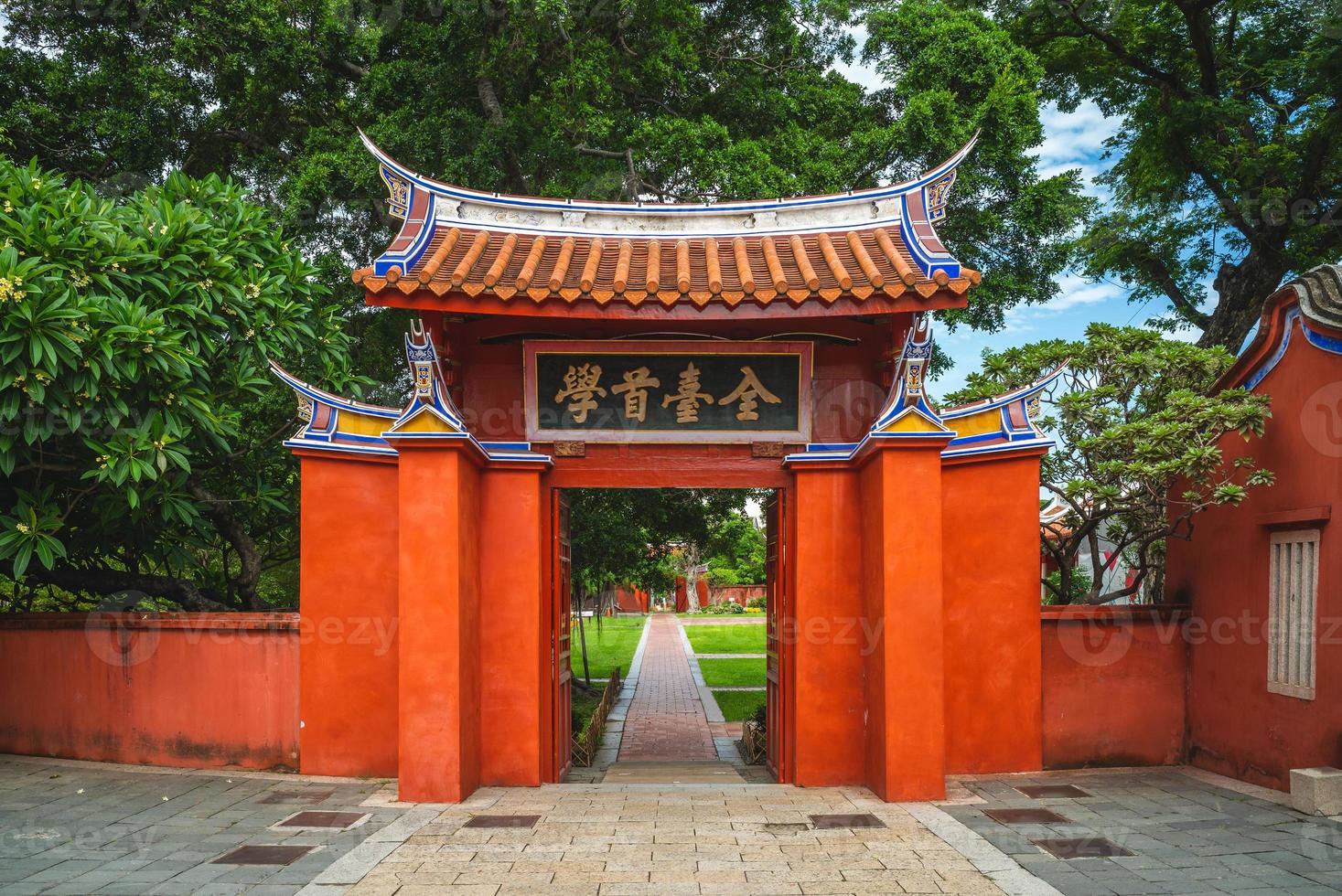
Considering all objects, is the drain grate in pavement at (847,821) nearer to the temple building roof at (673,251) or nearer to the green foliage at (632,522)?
the temple building roof at (673,251)

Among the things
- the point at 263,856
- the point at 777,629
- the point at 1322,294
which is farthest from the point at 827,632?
the point at 1322,294

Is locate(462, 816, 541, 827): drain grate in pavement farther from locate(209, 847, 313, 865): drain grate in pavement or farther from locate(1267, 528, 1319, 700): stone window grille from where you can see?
locate(1267, 528, 1319, 700): stone window grille

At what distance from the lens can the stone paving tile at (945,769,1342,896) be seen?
462 cm

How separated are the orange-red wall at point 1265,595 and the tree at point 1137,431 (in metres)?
0.17

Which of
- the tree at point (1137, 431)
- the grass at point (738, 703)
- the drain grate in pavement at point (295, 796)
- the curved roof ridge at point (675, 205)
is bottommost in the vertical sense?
the grass at point (738, 703)

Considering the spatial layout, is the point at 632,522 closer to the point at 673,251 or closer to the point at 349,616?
the point at 673,251

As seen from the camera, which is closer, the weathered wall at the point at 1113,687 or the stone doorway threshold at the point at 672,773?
the weathered wall at the point at 1113,687

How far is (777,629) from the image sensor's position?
749 cm

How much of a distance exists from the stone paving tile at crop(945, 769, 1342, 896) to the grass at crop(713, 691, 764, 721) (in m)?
6.07

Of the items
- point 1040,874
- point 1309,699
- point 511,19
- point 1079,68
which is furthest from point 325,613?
point 1079,68

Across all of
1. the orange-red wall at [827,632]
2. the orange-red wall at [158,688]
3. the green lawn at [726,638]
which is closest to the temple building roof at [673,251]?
the orange-red wall at [827,632]

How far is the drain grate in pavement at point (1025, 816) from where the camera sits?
5.72m

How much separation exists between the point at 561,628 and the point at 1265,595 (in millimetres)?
5367

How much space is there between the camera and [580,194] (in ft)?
39.7
